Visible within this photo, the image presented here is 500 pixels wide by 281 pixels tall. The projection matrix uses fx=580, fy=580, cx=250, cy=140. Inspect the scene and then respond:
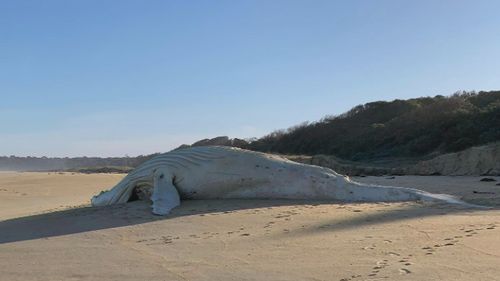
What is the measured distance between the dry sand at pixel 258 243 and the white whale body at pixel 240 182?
0.66 meters

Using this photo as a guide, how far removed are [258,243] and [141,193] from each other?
5464mm

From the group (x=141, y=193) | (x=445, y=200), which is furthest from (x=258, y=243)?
(x=141, y=193)

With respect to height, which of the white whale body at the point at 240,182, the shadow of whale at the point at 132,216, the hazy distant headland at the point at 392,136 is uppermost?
the hazy distant headland at the point at 392,136

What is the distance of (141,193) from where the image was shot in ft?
36.9

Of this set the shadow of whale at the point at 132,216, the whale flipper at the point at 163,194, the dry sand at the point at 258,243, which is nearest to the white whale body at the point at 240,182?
the whale flipper at the point at 163,194

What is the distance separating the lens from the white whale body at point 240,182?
10.6m

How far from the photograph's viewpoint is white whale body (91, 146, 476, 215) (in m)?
10.6

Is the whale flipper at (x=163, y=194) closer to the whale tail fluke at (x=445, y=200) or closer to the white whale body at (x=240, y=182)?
the white whale body at (x=240, y=182)

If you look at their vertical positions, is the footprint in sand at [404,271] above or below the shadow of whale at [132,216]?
below

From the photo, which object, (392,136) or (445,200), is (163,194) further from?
(392,136)

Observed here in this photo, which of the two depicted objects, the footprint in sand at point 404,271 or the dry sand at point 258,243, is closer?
the footprint in sand at point 404,271

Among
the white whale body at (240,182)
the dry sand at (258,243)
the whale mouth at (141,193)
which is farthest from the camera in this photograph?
the whale mouth at (141,193)

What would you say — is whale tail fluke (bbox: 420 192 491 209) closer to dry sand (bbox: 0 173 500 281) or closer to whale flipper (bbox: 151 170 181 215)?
dry sand (bbox: 0 173 500 281)

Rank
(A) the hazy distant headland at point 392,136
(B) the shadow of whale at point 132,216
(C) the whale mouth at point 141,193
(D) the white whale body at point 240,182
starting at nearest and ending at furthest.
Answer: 1. (B) the shadow of whale at point 132,216
2. (D) the white whale body at point 240,182
3. (C) the whale mouth at point 141,193
4. (A) the hazy distant headland at point 392,136
